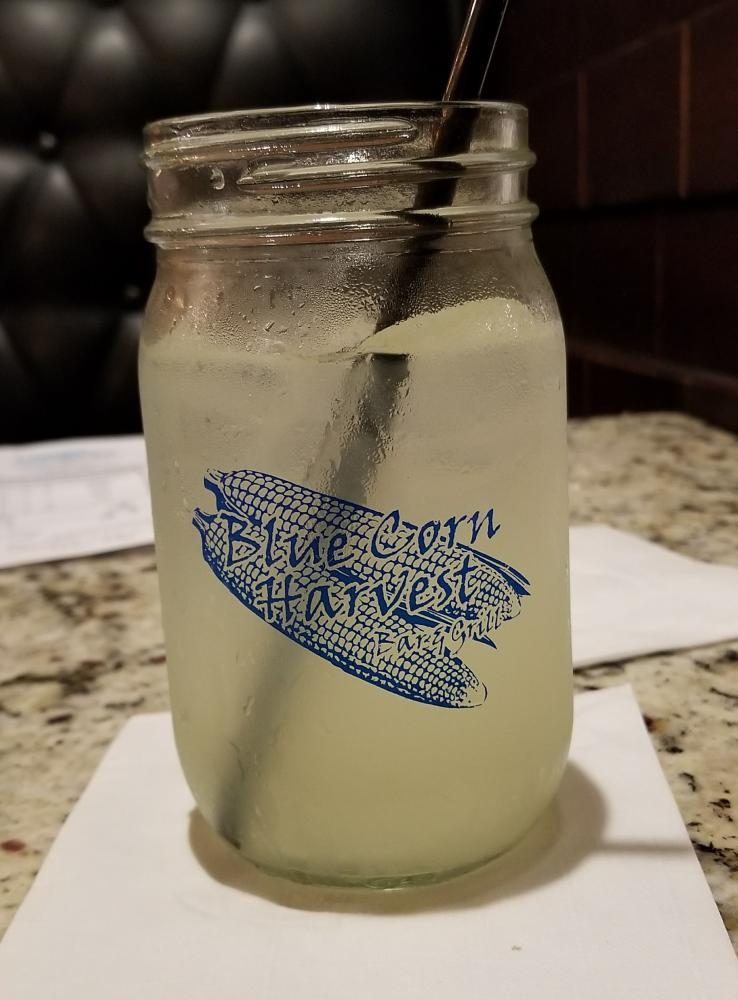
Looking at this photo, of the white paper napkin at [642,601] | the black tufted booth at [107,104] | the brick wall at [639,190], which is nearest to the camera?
the white paper napkin at [642,601]

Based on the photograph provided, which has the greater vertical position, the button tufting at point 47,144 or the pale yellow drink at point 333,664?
the button tufting at point 47,144

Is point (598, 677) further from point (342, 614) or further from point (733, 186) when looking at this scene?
point (733, 186)

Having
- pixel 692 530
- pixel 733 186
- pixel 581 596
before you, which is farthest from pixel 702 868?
pixel 733 186

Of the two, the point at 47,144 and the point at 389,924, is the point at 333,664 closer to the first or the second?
the point at 389,924

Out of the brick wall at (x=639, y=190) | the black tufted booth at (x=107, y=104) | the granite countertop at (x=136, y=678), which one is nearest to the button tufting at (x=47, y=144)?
the black tufted booth at (x=107, y=104)

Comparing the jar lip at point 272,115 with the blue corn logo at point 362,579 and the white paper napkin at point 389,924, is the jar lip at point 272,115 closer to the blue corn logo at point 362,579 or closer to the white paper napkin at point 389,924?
the blue corn logo at point 362,579

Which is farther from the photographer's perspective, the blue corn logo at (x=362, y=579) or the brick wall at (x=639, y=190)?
the brick wall at (x=639, y=190)

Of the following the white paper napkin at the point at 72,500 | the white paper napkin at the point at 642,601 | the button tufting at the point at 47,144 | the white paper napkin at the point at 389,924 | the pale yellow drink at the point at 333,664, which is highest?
the button tufting at the point at 47,144

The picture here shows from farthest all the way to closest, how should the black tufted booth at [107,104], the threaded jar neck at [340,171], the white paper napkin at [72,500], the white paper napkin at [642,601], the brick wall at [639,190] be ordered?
the black tufted booth at [107,104] < the brick wall at [639,190] < the white paper napkin at [72,500] < the white paper napkin at [642,601] < the threaded jar neck at [340,171]

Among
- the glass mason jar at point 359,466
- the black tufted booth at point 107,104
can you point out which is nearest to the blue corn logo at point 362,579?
the glass mason jar at point 359,466
